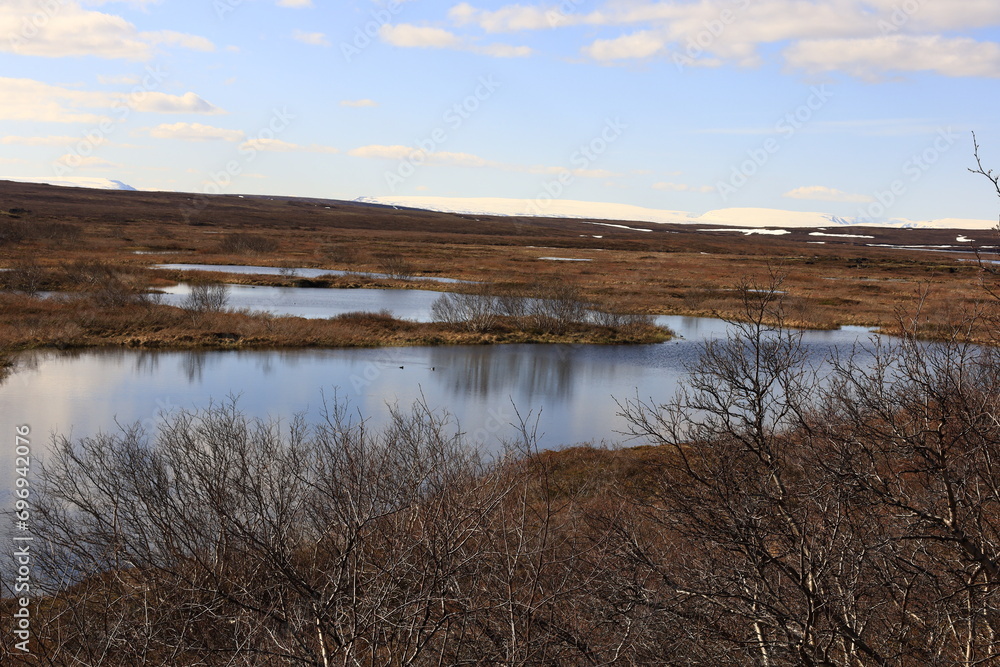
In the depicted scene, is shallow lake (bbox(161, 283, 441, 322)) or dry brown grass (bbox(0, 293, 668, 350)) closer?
dry brown grass (bbox(0, 293, 668, 350))

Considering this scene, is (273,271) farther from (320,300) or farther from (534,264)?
(534,264)

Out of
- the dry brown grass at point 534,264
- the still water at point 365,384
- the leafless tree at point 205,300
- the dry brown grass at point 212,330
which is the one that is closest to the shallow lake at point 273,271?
the dry brown grass at point 534,264

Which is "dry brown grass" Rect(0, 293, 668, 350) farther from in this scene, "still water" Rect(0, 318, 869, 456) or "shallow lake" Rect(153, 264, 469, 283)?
"shallow lake" Rect(153, 264, 469, 283)

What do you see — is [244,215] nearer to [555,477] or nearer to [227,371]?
[227,371]

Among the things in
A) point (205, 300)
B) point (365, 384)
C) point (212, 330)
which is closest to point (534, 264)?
point (205, 300)

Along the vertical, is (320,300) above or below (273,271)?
below

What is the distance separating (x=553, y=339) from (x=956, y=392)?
32.7 metres

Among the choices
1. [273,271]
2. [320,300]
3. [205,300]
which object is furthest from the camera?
[273,271]

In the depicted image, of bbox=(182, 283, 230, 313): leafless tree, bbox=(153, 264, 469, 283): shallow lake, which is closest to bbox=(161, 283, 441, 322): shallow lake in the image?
bbox=(182, 283, 230, 313): leafless tree

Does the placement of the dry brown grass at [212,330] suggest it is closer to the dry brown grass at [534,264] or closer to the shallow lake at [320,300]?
the shallow lake at [320,300]

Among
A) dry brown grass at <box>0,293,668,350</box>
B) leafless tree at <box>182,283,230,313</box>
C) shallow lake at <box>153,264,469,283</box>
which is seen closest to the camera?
dry brown grass at <box>0,293,668,350</box>

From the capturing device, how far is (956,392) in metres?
6.37

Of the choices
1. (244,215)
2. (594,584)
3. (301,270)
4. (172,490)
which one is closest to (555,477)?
(172,490)

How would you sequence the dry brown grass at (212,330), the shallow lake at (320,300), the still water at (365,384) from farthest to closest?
the shallow lake at (320,300) → the dry brown grass at (212,330) → the still water at (365,384)
